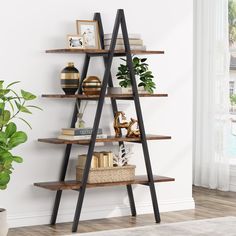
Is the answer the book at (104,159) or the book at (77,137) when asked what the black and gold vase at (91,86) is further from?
the book at (104,159)

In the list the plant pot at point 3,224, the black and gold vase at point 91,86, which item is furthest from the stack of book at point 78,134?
the plant pot at point 3,224

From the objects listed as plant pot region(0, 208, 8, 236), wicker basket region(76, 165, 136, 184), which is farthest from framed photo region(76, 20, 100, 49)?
plant pot region(0, 208, 8, 236)

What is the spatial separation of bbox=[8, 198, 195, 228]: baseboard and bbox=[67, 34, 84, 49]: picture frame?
4.24 feet

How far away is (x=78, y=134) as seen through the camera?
508 centimetres

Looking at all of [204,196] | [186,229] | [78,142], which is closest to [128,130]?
[78,142]

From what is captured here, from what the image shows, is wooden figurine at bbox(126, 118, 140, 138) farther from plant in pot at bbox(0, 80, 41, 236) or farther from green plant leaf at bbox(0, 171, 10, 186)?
green plant leaf at bbox(0, 171, 10, 186)

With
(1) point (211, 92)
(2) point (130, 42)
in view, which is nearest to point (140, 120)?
(2) point (130, 42)

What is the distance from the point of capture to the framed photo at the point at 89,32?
5301 millimetres

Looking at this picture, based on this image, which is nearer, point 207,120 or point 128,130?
point 128,130

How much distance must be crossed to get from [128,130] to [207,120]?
2.08 meters

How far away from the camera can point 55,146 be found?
5355mm

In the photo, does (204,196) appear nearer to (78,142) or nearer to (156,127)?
(156,127)

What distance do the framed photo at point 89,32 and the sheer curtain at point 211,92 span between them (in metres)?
2.07

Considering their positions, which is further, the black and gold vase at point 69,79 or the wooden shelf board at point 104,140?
the black and gold vase at point 69,79
